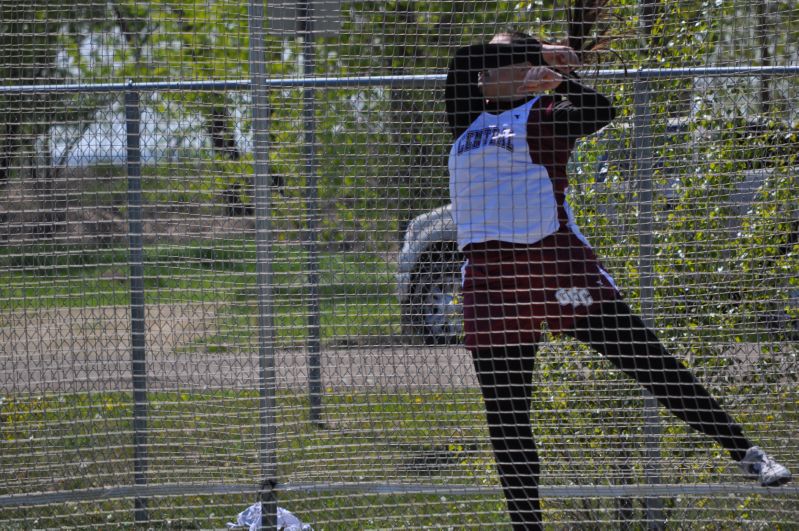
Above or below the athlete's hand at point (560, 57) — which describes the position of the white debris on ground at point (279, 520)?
below

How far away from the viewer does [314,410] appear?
3.82 m

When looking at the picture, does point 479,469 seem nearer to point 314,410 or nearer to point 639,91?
point 314,410

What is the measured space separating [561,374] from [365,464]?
0.93 metres

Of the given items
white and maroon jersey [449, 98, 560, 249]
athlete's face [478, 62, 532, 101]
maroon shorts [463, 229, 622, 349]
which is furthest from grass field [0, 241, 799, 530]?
athlete's face [478, 62, 532, 101]

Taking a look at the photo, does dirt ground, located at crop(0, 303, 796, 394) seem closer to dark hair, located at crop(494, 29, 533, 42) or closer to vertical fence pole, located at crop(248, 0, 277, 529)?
vertical fence pole, located at crop(248, 0, 277, 529)

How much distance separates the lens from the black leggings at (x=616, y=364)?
3.29m

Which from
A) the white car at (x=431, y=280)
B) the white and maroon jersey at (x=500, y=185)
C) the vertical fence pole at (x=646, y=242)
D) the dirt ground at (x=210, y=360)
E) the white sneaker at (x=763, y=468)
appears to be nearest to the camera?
the white sneaker at (x=763, y=468)

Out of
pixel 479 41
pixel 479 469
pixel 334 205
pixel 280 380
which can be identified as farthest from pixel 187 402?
pixel 479 41

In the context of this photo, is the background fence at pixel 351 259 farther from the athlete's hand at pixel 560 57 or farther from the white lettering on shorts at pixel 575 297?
the white lettering on shorts at pixel 575 297

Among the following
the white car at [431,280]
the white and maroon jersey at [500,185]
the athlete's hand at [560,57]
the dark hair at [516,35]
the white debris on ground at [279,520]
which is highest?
the dark hair at [516,35]

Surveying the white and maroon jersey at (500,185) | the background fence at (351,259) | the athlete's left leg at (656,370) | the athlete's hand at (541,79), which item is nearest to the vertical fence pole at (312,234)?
the background fence at (351,259)

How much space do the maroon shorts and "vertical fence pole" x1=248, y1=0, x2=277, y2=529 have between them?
2.42 feet

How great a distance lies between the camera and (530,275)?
3.29m

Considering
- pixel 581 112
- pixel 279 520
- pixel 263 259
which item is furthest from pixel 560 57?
pixel 279 520
